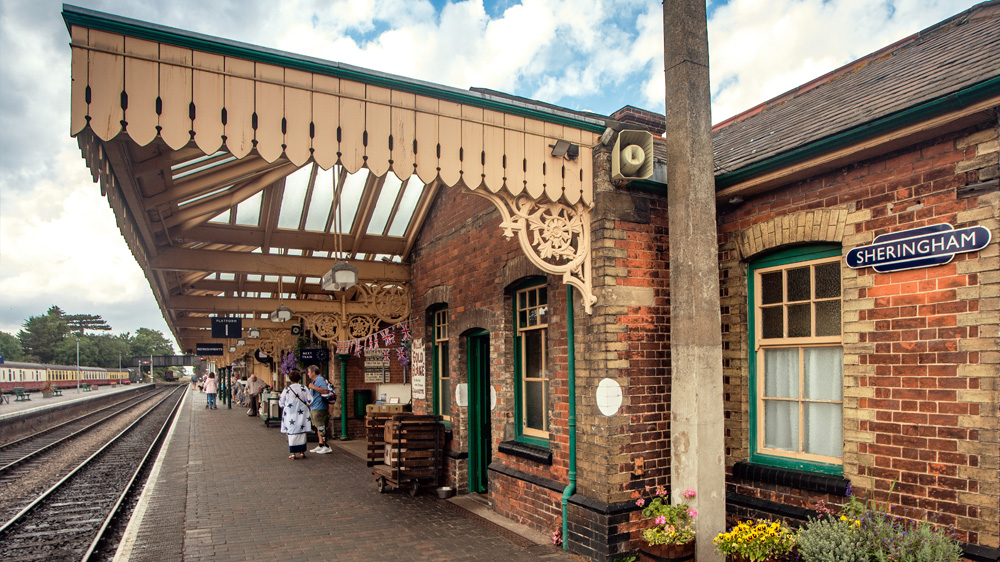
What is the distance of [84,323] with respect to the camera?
133 metres

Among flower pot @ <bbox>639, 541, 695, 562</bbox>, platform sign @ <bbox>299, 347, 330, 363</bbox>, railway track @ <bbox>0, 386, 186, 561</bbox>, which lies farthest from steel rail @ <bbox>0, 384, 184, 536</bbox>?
flower pot @ <bbox>639, 541, 695, 562</bbox>

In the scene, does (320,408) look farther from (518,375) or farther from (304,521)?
(518,375)

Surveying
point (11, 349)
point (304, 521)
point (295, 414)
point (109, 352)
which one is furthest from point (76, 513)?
point (109, 352)

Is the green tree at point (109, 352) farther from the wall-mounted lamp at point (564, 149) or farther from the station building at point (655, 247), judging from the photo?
the wall-mounted lamp at point (564, 149)

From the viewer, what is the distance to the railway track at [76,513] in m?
7.36

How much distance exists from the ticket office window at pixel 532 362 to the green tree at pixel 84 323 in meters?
145

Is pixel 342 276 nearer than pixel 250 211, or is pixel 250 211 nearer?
pixel 342 276

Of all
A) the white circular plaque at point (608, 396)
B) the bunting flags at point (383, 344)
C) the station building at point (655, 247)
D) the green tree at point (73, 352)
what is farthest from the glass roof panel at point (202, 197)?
the green tree at point (73, 352)

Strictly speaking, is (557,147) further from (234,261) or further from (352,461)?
(352,461)

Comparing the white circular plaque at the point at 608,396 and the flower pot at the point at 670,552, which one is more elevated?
the white circular plaque at the point at 608,396

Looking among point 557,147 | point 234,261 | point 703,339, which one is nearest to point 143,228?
point 234,261

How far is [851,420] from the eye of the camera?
470cm

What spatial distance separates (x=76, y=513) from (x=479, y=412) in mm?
6116

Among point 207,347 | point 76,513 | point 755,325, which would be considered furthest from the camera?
point 207,347
